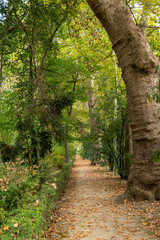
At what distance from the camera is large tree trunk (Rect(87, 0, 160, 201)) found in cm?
587

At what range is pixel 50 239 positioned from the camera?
163 inches

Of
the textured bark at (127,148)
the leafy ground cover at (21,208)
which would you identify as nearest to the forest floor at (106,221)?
the leafy ground cover at (21,208)

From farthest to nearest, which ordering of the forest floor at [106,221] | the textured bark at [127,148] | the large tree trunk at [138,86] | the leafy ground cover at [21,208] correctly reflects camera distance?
the textured bark at [127,148] → the large tree trunk at [138,86] → the forest floor at [106,221] → the leafy ground cover at [21,208]

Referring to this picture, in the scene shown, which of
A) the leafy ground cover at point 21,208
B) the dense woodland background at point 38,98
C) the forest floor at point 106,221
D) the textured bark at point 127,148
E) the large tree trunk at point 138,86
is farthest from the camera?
the textured bark at point 127,148

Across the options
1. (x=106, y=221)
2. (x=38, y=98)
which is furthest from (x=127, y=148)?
(x=106, y=221)

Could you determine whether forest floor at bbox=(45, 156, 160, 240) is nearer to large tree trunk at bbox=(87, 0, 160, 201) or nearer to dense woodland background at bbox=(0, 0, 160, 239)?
large tree trunk at bbox=(87, 0, 160, 201)

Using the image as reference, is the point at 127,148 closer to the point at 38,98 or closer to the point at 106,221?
the point at 38,98

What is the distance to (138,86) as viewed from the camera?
20.0 ft

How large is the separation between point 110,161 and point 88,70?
229 inches

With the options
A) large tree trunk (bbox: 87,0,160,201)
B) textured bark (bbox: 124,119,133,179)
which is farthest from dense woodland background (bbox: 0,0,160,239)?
large tree trunk (bbox: 87,0,160,201)

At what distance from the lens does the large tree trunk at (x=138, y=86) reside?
587 cm

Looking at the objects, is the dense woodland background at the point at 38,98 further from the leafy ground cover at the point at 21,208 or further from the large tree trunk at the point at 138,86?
the large tree trunk at the point at 138,86

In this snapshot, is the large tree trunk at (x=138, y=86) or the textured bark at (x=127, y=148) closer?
the large tree trunk at (x=138, y=86)

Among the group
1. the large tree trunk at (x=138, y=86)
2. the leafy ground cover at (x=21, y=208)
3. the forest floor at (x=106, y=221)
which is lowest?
the forest floor at (x=106, y=221)
